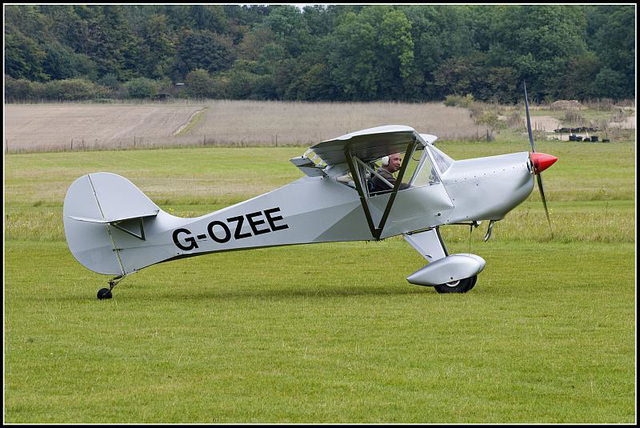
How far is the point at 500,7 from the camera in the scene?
11269 centimetres

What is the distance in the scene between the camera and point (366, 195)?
16.9m

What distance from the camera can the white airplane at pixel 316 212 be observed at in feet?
55.6

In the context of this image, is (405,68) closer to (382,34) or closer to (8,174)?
(382,34)

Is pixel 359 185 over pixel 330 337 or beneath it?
over

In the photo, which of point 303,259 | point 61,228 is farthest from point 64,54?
point 303,259

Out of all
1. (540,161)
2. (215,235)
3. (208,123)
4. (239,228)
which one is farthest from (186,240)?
(208,123)

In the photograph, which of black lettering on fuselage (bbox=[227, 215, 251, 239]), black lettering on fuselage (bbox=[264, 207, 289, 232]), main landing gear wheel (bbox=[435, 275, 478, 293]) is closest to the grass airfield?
main landing gear wheel (bbox=[435, 275, 478, 293])

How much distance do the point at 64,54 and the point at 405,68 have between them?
3368cm

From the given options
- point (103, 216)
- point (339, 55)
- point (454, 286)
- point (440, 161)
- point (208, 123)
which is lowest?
point (208, 123)

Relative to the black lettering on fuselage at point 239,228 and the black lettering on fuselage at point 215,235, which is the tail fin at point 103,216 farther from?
the black lettering on fuselage at point 239,228

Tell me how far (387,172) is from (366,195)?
22.0 inches

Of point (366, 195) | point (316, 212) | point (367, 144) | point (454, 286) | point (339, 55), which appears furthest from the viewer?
point (339, 55)

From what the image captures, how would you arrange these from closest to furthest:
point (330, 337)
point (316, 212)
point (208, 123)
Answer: point (330, 337) < point (316, 212) < point (208, 123)

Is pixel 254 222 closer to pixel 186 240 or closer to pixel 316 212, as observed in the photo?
pixel 316 212
